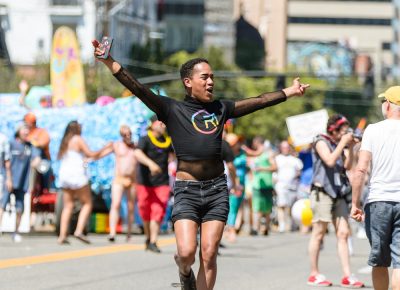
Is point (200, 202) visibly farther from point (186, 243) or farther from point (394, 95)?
point (394, 95)

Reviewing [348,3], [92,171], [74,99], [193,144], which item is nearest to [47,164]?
[92,171]

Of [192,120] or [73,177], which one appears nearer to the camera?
[192,120]

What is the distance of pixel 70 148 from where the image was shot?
1841 cm

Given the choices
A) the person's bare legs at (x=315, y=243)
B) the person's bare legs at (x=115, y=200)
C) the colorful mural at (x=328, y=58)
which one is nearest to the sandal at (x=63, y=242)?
the person's bare legs at (x=115, y=200)

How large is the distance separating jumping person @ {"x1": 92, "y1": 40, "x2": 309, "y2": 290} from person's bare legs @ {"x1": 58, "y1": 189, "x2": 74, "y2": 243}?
29.9 feet

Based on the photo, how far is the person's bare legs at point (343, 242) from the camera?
1309 cm

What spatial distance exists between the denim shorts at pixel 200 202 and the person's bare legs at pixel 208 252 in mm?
71

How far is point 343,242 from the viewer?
1324 cm

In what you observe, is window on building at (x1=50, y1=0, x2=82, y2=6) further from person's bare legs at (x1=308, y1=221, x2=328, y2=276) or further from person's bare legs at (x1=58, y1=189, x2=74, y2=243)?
person's bare legs at (x1=308, y1=221, x2=328, y2=276)

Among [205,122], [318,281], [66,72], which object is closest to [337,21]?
[66,72]

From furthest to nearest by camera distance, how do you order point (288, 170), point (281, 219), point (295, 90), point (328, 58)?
point (328, 58) → point (288, 170) → point (281, 219) → point (295, 90)

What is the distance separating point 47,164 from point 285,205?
19.8 ft

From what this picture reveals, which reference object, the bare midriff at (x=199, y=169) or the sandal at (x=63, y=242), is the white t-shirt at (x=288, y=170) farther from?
the bare midriff at (x=199, y=169)

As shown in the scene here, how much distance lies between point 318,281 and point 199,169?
4123 millimetres
